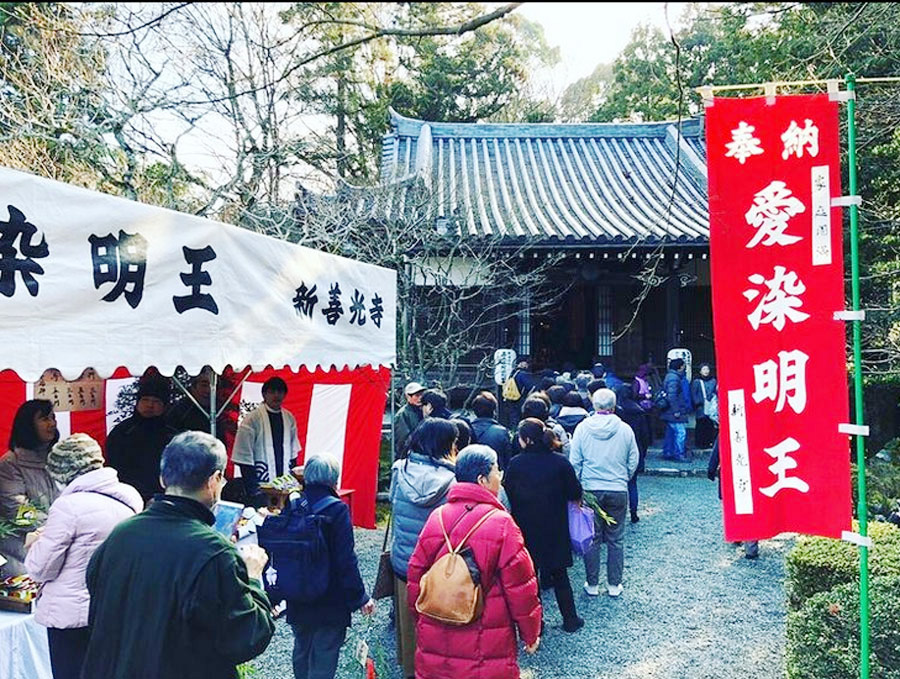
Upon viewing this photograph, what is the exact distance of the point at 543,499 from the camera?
4609mm

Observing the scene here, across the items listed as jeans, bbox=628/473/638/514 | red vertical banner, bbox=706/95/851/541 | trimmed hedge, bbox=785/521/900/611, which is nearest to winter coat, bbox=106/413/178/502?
red vertical banner, bbox=706/95/851/541

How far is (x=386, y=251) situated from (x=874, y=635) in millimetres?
7264

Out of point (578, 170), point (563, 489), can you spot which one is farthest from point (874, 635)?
point (578, 170)

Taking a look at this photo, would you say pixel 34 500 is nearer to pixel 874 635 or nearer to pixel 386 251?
pixel 874 635

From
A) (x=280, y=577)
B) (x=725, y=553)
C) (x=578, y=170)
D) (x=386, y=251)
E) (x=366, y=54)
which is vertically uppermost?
(x=366, y=54)

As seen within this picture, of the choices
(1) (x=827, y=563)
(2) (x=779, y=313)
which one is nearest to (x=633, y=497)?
(1) (x=827, y=563)

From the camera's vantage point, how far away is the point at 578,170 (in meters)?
15.6


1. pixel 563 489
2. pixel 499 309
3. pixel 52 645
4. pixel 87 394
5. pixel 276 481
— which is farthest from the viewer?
pixel 499 309

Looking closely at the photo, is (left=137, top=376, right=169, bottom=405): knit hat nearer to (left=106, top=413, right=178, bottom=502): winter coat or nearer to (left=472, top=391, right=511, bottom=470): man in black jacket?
(left=106, top=413, right=178, bottom=502): winter coat

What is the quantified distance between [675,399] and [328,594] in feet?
27.0

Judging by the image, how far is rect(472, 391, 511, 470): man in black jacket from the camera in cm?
527

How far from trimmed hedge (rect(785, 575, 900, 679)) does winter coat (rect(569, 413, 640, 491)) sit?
5.99 ft

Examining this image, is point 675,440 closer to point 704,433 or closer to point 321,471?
point 704,433

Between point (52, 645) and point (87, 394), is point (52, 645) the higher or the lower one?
the lower one
